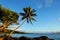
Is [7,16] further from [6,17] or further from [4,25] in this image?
[4,25]

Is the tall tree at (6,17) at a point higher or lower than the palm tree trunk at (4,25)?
higher

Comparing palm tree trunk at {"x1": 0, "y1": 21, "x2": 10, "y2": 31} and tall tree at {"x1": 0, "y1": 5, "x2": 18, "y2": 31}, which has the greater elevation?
tall tree at {"x1": 0, "y1": 5, "x2": 18, "y2": 31}

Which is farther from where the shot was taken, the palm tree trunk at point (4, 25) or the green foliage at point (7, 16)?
the green foliage at point (7, 16)

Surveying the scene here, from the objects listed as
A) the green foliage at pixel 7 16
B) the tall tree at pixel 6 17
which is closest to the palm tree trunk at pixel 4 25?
the tall tree at pixel 6 17

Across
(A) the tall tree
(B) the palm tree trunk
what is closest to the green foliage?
(A) the tall tree

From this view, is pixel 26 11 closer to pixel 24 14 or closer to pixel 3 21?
pixel 24 14

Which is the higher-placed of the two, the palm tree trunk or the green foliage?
the green foliage

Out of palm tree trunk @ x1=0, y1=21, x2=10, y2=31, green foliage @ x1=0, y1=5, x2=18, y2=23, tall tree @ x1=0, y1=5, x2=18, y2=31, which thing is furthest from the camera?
green foliage @ x1=0, y1=5, x2=18, y2=23

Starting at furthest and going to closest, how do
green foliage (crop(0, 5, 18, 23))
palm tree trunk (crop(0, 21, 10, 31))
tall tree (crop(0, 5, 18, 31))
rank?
green foliage (crop(0, 5, 18, 23))
tall tree (crop(0, 5, 18, 31))
palm tree trunk (crop(0, 21, 10, 31))

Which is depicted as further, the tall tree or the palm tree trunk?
the tall tree

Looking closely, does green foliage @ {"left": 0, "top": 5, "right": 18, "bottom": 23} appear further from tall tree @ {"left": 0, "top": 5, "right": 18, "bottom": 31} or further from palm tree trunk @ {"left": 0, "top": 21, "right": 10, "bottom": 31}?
palm tree trunk @ {"left": 0, "top": 21, "right": 10, "bottom": 31}

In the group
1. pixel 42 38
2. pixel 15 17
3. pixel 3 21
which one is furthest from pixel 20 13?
pixel 42 38

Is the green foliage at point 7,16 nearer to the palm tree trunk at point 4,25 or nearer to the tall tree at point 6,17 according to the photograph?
the tall tree at point 6,17

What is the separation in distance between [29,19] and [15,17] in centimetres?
564
